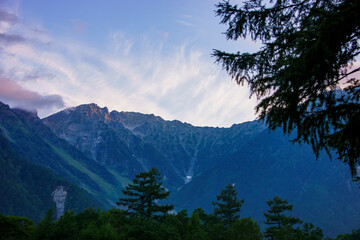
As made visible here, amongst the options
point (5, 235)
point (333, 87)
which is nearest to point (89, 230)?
point (5, 235)

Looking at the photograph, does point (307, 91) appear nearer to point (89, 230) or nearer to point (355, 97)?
point (355, 97)

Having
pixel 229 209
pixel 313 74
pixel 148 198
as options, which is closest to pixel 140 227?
pixel 148 198

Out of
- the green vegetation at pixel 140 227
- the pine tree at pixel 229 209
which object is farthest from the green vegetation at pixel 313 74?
the pine tree at pixel 229 209

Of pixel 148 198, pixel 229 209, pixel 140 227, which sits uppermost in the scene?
pixel 229 209

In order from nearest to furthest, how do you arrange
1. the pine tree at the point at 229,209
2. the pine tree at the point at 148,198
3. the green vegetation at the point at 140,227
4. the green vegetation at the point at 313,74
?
the green vegetation at the point at 313,74 < the green vegetation at the point at 140,227 < the pine tree at the point at 148,198 < the pine tree at the point at 229,209

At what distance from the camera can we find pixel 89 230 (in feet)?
81.4

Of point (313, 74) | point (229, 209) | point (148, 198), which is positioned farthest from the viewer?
point (229, 209)

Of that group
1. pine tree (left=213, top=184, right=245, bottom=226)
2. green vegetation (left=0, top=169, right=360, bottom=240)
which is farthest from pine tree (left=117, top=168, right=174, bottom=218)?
pine tree (left=213, top=184, right=245, bottom=226)

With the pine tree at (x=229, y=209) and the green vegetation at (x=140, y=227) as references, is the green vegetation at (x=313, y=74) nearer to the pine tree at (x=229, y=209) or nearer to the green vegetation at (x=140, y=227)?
the green vegetation at (x=140, y=227)

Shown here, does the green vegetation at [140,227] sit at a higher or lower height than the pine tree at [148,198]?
lower

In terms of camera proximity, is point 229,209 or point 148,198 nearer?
point 148,198

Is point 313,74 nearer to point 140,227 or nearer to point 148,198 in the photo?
point 140,227

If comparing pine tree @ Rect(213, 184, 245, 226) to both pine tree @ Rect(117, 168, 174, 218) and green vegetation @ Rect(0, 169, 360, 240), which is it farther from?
pine tree @ Rect(117, 168, 174, 218)

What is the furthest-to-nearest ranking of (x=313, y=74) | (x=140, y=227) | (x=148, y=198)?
(x=148, y=198), (x=140, y=227), (x=313, y=74)
